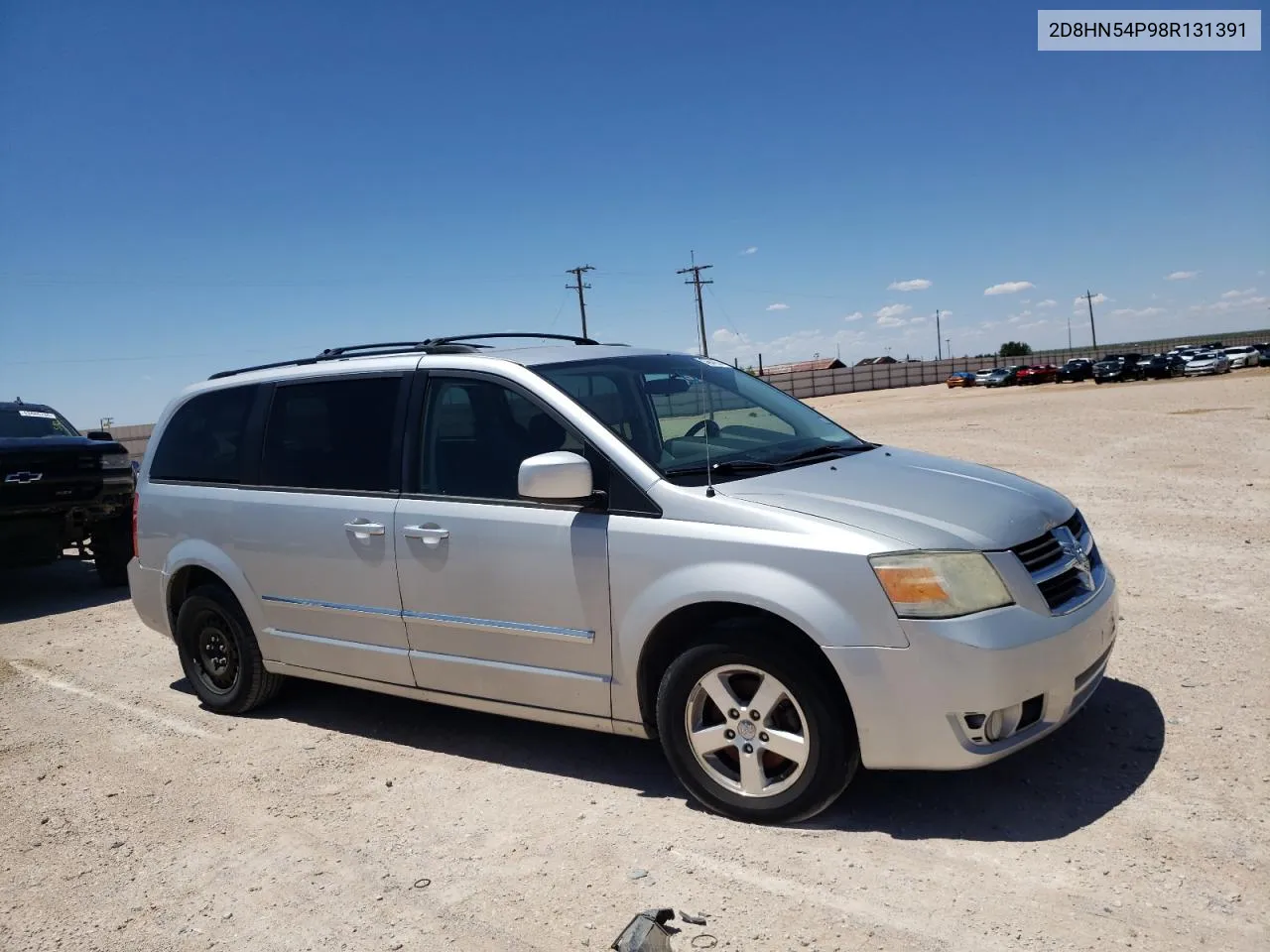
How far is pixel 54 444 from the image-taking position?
9156 millimetres

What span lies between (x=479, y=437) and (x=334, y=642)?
134 cm

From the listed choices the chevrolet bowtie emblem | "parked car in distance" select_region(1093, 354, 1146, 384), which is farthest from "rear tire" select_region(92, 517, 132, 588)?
"parked car in distance" select_region(1093, 354, 1146, 384)

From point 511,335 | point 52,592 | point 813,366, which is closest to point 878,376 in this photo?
point 813,366

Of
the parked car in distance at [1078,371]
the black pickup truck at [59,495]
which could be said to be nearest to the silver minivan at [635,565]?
the black pickup truck at [59,495]

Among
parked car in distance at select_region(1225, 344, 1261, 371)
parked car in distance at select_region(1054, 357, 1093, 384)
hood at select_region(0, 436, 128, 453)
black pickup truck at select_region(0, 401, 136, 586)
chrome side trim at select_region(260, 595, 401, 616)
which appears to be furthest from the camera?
parked car in distance at select_region(1054, 357, 1093, 384)

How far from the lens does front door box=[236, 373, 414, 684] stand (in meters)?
4.61

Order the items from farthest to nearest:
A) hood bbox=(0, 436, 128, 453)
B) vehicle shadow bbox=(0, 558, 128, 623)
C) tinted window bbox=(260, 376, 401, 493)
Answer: vehicle shadow bbox=(0, 558, 128, 623) → hood bbox=(0, 436, 128, 453) → tinted window bbox=(260, 376, 401, 493)

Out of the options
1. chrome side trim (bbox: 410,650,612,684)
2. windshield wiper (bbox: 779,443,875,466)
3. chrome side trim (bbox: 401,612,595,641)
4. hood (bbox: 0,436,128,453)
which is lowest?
chrome side trim (bbox: 410,650,612,684)

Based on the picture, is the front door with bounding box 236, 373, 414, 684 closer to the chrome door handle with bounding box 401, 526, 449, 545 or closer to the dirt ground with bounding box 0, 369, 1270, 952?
the chrome door handle with bounding box 401, 526, 449, 545

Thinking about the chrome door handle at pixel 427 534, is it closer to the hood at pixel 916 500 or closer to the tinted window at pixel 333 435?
the tinted window at pixel 333 435

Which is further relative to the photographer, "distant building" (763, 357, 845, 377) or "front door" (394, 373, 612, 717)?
"distant building" (763, 357, 845, 377)

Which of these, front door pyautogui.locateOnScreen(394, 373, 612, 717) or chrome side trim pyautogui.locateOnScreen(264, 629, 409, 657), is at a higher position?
front door pyautogui.locateOnScreen(394, 373, 612, 717)

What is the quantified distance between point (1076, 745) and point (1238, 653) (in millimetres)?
1625

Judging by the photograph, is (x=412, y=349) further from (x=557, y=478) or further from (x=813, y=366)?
(x=813, y=366)
